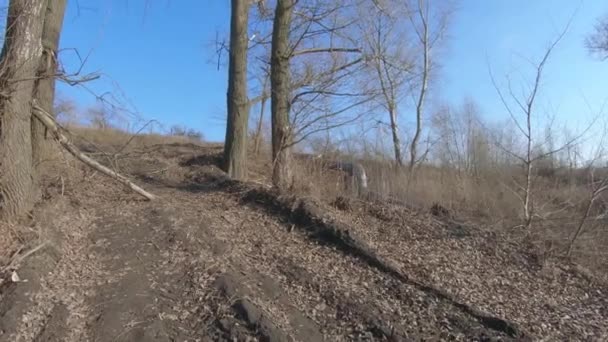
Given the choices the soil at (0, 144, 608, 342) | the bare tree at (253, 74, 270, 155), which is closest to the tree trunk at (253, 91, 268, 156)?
the bare tree at (253, 74, 270, 155)

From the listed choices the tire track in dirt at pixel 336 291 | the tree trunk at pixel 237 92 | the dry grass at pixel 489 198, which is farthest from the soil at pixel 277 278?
the tree trunk at pixel 237 92

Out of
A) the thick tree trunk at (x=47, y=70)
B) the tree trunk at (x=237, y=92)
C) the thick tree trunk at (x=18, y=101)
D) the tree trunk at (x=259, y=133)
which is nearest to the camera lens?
the thick tree trunk at (x=18, y=101)

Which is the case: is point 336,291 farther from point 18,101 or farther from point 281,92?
point 281,92

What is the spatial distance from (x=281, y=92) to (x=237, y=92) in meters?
1.04

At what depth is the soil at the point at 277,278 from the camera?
4.17 meters

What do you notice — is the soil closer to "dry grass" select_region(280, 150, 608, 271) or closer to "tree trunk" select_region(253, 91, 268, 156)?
"dry grass" select_region(280, 150, 608, 271)

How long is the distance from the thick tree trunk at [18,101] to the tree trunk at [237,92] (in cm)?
431

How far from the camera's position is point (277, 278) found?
5160 millimetres

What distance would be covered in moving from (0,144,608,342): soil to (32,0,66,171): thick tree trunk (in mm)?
605

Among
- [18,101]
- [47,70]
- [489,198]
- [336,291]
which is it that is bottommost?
[336,291]

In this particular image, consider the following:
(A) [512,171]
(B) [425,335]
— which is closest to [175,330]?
(B) [425,335]

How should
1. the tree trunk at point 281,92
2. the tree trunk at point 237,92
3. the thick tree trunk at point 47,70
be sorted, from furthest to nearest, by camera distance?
the tree trunk at point 237,92 < the tree trunk at point 281,92 < the thick tree trunk at point 47,70

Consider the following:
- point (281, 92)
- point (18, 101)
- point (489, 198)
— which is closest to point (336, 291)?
point (18, 101)

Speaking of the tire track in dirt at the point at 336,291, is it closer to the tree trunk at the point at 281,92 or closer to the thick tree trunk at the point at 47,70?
the tree trunk at the point at 281,92
